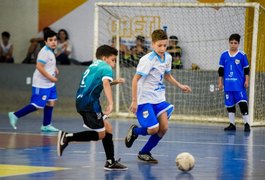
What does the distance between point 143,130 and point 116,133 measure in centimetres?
455

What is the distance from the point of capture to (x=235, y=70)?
18.4 m

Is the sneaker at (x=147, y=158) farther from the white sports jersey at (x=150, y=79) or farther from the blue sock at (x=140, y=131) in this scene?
the white sports jersey at (x=150, y=79)

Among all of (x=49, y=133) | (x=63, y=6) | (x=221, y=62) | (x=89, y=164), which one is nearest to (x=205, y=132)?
(x=221, y=62)

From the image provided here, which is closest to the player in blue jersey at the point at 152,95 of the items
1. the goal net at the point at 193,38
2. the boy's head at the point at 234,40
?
the boy's head at the point at 234,40

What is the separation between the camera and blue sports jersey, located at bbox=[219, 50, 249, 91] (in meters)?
18.4

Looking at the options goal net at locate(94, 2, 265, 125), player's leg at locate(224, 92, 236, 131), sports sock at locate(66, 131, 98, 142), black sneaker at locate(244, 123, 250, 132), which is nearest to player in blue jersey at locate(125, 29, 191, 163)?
sports sock at locate(66, 131, 98, 142)

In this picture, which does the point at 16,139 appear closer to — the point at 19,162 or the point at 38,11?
the point at 19,162

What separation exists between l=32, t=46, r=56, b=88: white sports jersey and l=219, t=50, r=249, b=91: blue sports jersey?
13.3 ft

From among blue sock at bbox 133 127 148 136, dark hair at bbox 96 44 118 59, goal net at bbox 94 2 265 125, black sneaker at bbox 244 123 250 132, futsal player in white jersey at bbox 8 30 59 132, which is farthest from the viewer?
goal net at bbox 94 2 265 125

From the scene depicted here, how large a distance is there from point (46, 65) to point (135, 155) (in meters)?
4.56

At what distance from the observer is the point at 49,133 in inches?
644

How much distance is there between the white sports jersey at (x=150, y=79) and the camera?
12.0 m

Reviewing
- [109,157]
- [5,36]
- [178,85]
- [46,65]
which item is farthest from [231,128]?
[5,36]

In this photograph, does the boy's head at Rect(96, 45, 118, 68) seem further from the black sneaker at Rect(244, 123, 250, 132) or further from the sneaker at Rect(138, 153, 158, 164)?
the black sneaker at Rect(244, 123, 250, 132)
